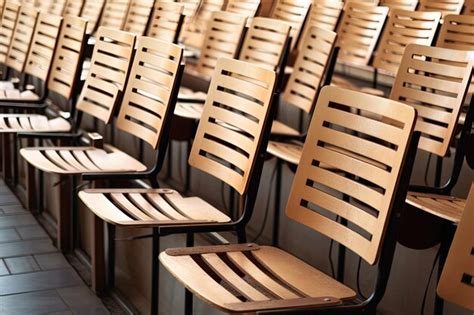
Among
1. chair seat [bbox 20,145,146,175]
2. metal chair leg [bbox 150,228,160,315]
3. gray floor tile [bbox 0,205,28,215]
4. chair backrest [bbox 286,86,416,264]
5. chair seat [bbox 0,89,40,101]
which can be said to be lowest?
gray floor tile [bbox 0,205,28,215]

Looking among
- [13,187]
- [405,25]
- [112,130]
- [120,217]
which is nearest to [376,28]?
[405,25]

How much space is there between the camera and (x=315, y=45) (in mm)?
3713

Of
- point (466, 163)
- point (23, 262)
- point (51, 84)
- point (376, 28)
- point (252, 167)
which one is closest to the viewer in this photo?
point (252, 167)

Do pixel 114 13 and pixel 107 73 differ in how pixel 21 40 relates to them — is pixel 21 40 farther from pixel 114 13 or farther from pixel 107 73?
pixel 107 73

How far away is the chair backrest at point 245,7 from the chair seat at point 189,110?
1.03m

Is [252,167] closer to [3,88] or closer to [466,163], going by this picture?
[466,163]

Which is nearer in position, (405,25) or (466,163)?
(466,163)

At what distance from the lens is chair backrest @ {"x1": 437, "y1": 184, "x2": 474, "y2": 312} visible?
1.79 meters

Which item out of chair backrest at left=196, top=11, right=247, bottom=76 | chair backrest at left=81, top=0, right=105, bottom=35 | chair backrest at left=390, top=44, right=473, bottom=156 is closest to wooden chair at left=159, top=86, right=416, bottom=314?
chair backrest at left=390, top=44, right=473, bottom=156

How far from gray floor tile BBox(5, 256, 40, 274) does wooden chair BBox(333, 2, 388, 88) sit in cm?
196

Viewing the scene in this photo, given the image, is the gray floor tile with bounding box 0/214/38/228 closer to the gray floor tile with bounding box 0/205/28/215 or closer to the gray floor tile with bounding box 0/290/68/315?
the gray floor tile with bounding box 0/205/28/215

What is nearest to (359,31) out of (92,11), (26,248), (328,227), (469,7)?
(469,7)

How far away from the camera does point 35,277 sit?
3.19 m

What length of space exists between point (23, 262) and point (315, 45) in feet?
5.27
